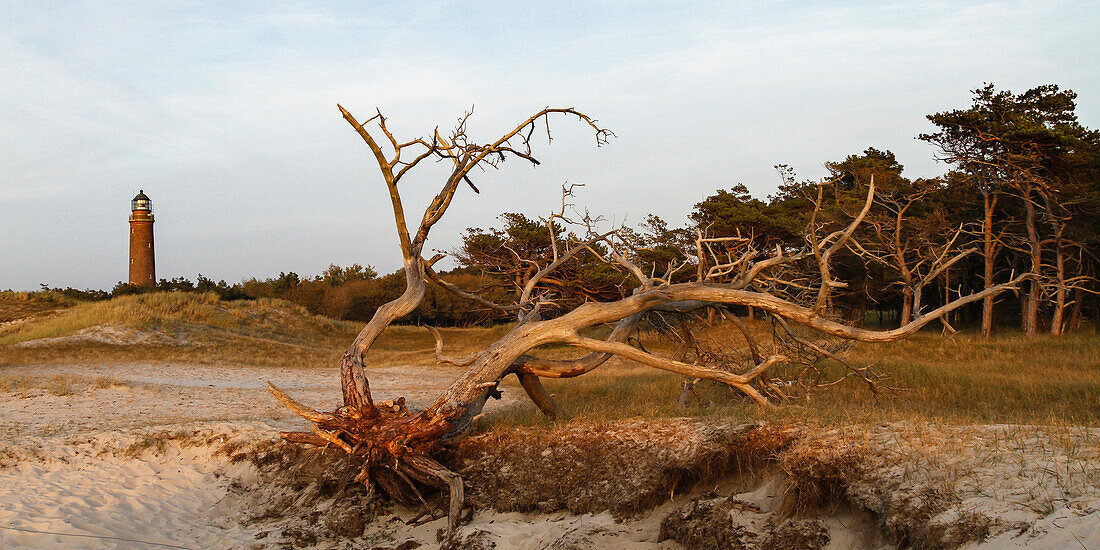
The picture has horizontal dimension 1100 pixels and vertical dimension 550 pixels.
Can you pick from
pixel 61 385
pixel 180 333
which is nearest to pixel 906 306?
pixel 61 385

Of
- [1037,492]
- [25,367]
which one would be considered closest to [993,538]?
[1037,492]

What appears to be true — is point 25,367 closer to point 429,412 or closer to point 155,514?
point 155,514

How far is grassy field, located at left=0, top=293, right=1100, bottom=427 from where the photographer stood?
9.46 meters

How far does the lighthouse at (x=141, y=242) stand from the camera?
3994 cm

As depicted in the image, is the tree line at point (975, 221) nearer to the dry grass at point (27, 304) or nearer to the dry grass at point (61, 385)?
the dry grass at point (27, 304)

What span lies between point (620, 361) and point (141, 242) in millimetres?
30308

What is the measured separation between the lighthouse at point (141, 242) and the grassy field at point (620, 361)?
34.1 ft

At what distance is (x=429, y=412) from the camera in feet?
26.5

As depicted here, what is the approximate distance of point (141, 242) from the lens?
1580 inches

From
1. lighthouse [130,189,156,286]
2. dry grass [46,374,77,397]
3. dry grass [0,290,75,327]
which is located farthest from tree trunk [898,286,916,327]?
lighthouse [130,189,156,286]

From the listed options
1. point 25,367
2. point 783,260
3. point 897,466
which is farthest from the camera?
point 25,367

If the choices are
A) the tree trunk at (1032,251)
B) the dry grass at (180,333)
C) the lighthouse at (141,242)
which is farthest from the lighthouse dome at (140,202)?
the tree trunk at (1032,251)

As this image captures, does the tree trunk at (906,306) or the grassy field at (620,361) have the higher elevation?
the tree trunk at (906,306)

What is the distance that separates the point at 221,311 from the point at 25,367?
39.2 ft
